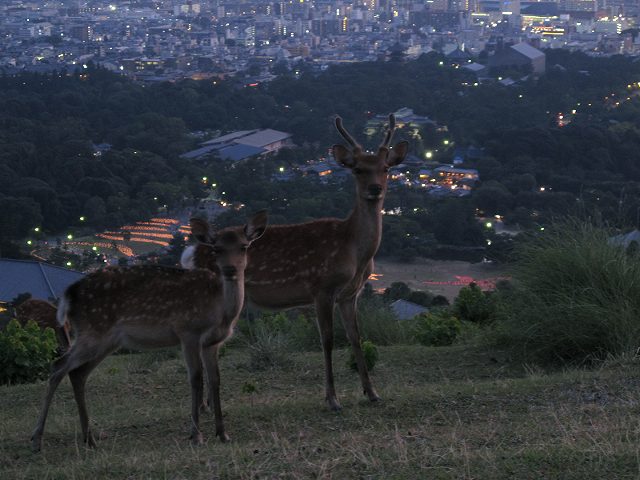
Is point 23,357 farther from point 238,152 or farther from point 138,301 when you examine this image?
point 238,152

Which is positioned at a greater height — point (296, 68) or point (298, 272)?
point (298, 272)

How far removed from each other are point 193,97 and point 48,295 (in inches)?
1786

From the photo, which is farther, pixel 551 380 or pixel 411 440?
pixel 551 380

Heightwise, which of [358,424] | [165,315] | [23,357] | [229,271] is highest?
[229,271]

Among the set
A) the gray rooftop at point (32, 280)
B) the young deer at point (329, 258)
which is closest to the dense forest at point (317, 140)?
the gray rooftop at point (32, 280)

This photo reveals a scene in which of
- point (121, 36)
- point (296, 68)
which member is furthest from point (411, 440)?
point (121, 36)

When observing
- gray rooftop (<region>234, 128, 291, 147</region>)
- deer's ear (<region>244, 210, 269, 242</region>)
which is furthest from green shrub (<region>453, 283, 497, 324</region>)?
gray rooftop (<region>234, 128, 291, 147</region>)

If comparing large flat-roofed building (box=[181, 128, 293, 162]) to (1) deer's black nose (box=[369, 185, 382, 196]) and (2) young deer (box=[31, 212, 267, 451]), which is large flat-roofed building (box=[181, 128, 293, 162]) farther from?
(2) young deer (box=[31, 212, 267, 451])

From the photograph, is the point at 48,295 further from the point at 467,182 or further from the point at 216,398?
the point at 467,182

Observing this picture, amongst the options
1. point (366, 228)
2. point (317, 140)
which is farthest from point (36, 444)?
point (317, 140)

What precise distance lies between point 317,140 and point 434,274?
76.4ft

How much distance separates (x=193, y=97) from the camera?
201 feet

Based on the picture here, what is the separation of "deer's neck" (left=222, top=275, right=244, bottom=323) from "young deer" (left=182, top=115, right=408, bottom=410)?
0.78 m

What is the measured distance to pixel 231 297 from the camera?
18.9 ft
